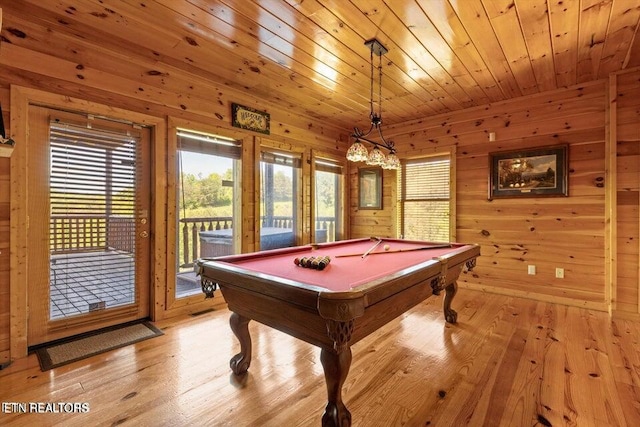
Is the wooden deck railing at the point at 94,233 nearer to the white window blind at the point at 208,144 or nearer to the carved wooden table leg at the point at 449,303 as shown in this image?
the white window blind at the point at 208,144

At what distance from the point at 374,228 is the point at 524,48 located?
3154 mm

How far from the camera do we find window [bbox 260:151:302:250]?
161 inches

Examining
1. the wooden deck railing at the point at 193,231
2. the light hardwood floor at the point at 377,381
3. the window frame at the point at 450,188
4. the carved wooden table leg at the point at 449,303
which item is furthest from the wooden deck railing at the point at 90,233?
the window frame at the point at 450,188

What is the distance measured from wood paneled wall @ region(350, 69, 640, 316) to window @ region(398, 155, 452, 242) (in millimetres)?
207

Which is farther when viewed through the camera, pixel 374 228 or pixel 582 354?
pixel 374 228

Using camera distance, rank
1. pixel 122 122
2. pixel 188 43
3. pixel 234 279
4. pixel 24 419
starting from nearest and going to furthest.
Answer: pixel 24 419 < pixel 234 279 < pixel 188 43 < pixel 122 122

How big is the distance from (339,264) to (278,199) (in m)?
2.38

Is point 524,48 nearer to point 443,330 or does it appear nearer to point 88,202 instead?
point 443,330

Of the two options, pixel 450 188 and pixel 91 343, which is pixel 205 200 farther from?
pixel 450 188

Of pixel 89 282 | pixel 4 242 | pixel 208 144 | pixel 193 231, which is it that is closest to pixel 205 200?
pixel 193 231

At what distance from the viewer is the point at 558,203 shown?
11.8 feet

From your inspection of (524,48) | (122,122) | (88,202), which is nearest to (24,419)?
(88,202)

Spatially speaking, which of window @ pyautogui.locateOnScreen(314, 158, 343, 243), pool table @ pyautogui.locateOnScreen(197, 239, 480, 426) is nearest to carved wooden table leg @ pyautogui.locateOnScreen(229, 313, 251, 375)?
pool table @ pyautogui.locateOnScreen(197, 239, 480, 426)

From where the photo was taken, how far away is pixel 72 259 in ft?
8.42
